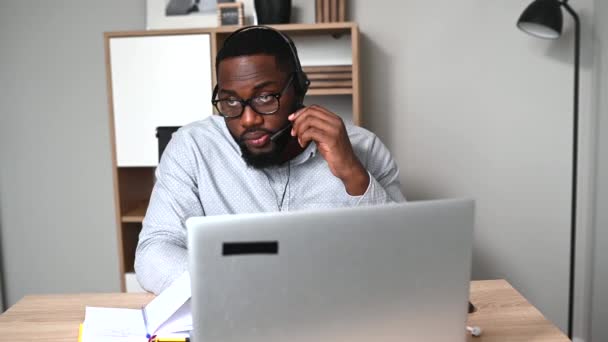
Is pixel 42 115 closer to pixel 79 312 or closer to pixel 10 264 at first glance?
pixel 10 264

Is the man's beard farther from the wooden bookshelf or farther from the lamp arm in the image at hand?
the lamp arm

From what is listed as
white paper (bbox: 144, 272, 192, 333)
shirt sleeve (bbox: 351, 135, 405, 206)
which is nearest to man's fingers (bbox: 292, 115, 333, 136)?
shirt sleeve (bbox: 351, 135, 405, 206)

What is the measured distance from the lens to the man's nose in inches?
58.7

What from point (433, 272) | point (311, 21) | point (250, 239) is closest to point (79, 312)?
point (250, 239)

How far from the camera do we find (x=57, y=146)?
9.39 ft

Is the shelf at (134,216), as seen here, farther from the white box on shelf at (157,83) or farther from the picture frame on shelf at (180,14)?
the picture frame on shelf at (180,14)

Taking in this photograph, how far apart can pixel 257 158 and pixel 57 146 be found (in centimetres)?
172

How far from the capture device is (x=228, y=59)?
5.05 feet

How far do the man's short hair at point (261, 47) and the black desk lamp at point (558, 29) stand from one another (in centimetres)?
125

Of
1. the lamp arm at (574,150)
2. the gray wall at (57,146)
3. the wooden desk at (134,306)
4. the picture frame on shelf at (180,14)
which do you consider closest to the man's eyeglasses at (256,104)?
the wooden desk at (134,306)

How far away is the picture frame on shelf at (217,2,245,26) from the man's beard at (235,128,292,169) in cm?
107

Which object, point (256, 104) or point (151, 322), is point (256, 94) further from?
point (151, 322)

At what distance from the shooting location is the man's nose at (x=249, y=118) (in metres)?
1.49

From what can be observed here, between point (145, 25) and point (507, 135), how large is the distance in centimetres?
186
